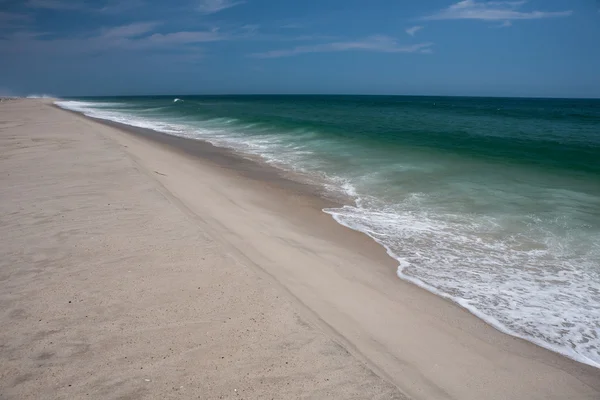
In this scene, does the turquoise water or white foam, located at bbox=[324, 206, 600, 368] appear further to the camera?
the turquoise water

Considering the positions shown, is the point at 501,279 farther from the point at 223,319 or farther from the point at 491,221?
the point at 223,319

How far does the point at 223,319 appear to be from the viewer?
3707 mm

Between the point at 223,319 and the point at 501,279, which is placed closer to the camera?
the point at 223,319

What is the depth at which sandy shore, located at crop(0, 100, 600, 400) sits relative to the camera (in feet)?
9.84

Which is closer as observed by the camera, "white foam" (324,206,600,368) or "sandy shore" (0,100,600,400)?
"sandy shore" (0,100,600,400)

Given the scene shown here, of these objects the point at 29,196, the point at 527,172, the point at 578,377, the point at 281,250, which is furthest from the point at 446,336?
the point at 527,172

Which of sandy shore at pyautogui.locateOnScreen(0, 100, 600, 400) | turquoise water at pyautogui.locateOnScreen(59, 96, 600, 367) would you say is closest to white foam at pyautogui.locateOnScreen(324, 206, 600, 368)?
turquoise water at pyautogui.locateOnScreen(59, 96, 600, 367)

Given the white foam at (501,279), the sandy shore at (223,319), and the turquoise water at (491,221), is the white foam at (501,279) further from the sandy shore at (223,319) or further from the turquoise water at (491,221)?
the sandy shore at (223,319)

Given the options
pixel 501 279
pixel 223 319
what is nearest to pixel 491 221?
pixel 501 279

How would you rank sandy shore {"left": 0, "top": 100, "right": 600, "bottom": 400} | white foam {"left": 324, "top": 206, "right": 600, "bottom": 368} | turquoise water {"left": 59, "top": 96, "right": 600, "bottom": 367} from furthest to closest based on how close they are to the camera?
turquoise water {"left": 59, "top": 96, "right": 600, "bottom": 367}
white foam {"left": 324, "top": 206, "right": 600, "bottom": 368}
sandy shore {"left": 0, "top": 100, "right": 600, "bottom": 400}

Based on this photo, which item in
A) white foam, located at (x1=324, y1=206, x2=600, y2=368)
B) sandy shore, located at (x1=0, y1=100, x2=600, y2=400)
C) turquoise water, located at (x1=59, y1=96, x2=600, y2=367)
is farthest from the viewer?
turquoise water, located at (x1=59, y1=96, x2=600, y2=367)

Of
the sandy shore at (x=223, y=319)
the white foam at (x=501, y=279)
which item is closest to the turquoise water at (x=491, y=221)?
the white foam at (x=501, y=279)

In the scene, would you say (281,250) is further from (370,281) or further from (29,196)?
(29,196)

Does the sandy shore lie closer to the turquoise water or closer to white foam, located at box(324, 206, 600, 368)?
white foam, located at box(324, 206, 600, 368)
